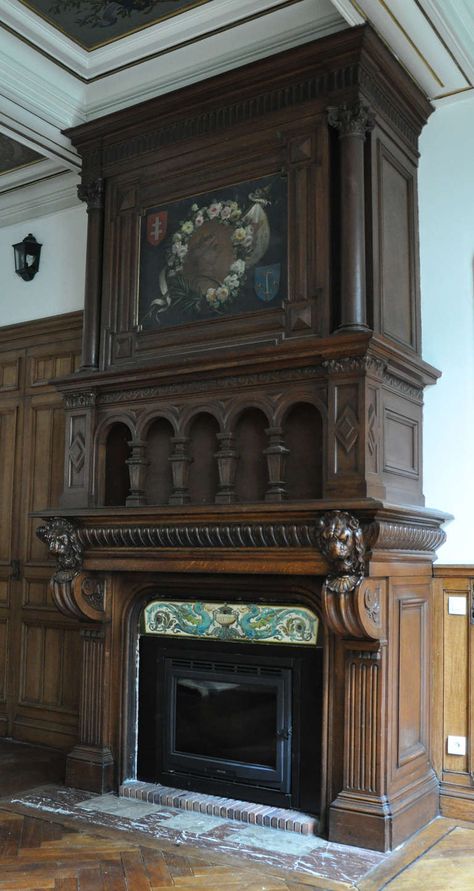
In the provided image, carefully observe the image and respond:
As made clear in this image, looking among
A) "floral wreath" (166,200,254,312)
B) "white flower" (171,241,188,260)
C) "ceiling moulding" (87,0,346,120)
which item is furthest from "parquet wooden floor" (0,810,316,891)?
"ceiling moulding" (87,0,346,120)

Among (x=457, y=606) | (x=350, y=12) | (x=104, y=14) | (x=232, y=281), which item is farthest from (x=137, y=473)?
(x=350, y=12)

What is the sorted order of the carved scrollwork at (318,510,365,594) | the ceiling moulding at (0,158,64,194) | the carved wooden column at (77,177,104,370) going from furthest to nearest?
1. the ceiling moulding at (0,158,64,194)
2. the carved wooden column at (77,177,104,370)
3. the carved scrollwork at (318,510,365,594)

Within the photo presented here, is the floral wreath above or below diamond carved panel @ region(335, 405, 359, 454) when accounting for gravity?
above

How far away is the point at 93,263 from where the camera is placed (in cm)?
513

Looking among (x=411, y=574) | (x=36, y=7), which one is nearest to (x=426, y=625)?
(x=411, y=574)

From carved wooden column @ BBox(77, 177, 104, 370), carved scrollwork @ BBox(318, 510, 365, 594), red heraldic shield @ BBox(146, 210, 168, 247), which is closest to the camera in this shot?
carved scrollwork @ BBox(318, 510, 365, 594)

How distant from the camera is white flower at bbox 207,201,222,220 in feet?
15.4

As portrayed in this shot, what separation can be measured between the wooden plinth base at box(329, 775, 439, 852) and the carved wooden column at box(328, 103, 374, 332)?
217 cm

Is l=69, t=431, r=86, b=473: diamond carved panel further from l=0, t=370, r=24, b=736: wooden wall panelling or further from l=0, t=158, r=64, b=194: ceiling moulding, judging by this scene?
l=0, t=158, r=64, b=194: ceiling moulding

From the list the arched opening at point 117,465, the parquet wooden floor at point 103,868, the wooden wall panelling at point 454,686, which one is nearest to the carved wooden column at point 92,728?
the parquet wooden floor at point 103,868

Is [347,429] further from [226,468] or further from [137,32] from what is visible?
[137,32]

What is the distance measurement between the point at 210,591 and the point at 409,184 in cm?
244

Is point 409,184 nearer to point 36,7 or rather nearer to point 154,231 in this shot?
point 154,231

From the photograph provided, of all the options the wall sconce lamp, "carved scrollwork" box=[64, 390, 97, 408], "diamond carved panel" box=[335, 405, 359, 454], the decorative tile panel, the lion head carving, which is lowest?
the decorative tile panel
